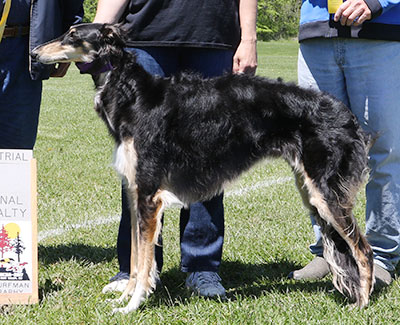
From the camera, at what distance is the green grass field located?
12.1ft

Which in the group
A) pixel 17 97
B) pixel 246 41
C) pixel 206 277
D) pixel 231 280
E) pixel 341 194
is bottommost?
pixel 231 280

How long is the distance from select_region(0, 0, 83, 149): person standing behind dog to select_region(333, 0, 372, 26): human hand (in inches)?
75.0

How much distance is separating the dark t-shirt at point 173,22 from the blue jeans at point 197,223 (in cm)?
14

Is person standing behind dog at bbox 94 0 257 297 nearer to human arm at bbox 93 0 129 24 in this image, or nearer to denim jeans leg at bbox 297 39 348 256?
human arm at bbox 93 0 129 24

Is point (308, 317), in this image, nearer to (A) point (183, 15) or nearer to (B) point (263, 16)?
(A) point (183, 15)

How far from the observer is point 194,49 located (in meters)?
4.09

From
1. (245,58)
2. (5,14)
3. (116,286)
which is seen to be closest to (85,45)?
(5,14)

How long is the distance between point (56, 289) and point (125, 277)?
49 cm

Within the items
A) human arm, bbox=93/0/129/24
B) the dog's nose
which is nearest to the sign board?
the dog's nose

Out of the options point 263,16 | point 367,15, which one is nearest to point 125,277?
point 367,15

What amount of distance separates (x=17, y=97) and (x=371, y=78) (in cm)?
251

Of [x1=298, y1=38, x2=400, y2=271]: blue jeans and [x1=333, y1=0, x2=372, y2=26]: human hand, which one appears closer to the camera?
[x1=333, y1=0, x2=372, y2=26]: human hand

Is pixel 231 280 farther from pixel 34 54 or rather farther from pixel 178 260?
pixel 34 54

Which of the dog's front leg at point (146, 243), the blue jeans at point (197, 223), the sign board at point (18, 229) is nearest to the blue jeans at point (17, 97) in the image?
the sign board at point (18, 229)
